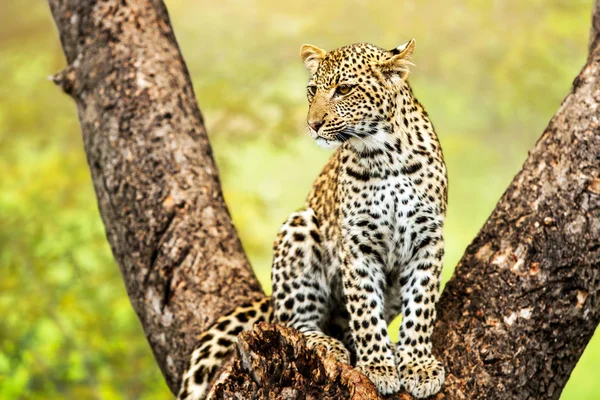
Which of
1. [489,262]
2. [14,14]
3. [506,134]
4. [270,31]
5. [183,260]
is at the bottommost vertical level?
[489,262]

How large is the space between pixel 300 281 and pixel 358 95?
1.29 meters

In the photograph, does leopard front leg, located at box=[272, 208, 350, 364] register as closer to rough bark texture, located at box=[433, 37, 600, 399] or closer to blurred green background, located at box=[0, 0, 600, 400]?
rough bark texture, located at box=[433, 37, 600, 399]

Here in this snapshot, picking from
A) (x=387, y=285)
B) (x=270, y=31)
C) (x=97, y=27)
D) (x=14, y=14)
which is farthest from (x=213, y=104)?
(x=387, y=285)

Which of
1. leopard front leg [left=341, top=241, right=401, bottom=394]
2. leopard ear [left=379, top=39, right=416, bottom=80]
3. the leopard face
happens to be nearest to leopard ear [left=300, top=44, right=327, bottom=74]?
the leopard face

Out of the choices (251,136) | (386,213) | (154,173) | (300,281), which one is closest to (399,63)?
(386,213)

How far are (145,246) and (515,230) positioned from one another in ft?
7.73

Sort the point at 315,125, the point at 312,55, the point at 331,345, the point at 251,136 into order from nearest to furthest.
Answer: the point at 315,125
the point at 312,55
the point at 331,345
the point at 251,136

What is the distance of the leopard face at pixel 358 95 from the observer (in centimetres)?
381

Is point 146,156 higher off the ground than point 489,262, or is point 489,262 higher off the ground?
point 146,156

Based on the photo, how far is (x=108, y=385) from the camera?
10.5 meters

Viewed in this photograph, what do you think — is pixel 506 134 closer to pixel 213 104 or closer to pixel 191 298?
pixel 213 104

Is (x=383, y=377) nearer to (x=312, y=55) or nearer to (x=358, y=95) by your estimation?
(x=358, y=95)

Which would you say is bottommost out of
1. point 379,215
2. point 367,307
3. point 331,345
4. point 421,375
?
point 421,375

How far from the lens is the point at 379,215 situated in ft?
13.2
